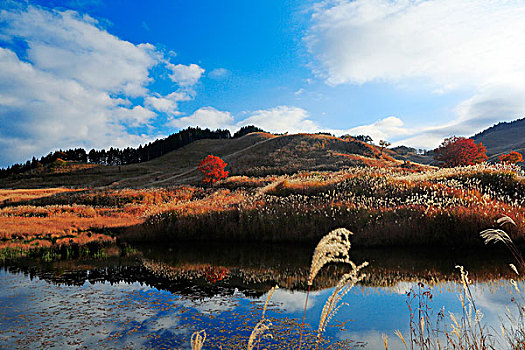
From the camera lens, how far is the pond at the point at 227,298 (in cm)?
570

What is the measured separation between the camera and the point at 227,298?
7699mm

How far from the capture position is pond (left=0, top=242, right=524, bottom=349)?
5699 millimetres

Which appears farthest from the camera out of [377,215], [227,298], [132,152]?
[132,152]

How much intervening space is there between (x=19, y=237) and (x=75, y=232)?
2.41 meters

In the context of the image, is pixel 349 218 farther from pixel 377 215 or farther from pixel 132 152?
pixel 132 152

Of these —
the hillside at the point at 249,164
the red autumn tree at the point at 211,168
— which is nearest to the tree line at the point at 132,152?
the hillside at the point at 249,164

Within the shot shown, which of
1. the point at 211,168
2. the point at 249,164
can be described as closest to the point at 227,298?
the point at 211,168

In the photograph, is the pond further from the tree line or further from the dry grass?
the tree line

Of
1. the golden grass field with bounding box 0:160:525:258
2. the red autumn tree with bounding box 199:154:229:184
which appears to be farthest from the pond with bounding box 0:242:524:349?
the red autumn tree with bounding box 199:154:229:184

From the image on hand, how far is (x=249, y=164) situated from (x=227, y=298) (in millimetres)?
60977

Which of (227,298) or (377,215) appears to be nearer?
(227,298)

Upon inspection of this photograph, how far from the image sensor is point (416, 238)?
12.5 m

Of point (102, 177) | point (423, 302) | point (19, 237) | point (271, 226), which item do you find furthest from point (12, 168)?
point (423, 302)

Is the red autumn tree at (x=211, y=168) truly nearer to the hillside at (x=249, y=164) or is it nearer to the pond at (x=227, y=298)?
the hillside at (x=249, y=164)
